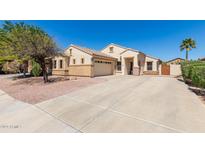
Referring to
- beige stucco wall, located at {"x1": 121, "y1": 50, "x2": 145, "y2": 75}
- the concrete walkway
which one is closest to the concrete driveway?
the concrete walkway

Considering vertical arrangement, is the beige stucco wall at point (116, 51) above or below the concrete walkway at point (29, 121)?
above

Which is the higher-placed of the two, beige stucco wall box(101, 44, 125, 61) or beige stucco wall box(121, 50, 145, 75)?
beige stucco wall box(101, 44, 125, 61)

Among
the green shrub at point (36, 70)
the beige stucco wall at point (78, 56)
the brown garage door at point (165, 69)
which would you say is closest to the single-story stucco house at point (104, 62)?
the beige stucco wall at point (78, 56)

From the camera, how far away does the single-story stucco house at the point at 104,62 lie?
15773mm

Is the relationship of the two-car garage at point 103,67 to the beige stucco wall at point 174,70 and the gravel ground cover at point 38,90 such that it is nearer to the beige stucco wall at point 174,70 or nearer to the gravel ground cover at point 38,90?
the gravel ground cover at point 38,90

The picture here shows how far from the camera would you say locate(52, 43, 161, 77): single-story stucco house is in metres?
15.8

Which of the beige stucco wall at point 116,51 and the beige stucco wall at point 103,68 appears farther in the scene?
the beige stucco wall at point 116,51

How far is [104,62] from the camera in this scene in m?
18.1

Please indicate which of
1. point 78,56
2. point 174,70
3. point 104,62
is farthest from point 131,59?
point 78,56

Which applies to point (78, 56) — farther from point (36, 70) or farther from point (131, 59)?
point (131, 59)

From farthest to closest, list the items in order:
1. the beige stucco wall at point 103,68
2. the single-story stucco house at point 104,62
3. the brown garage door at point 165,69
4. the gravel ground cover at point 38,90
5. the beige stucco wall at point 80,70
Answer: the brown garage door at point 165,69
the beige stucco wall at point 103,68
the single-story stucco house at point 104,62
the beige stucco wall at point 80,70
the gravel ground cover at point 38,90

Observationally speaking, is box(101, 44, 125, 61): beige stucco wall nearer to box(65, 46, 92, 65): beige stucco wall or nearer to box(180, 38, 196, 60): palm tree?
box(65, 46, 92, 65): beige stucco wall
